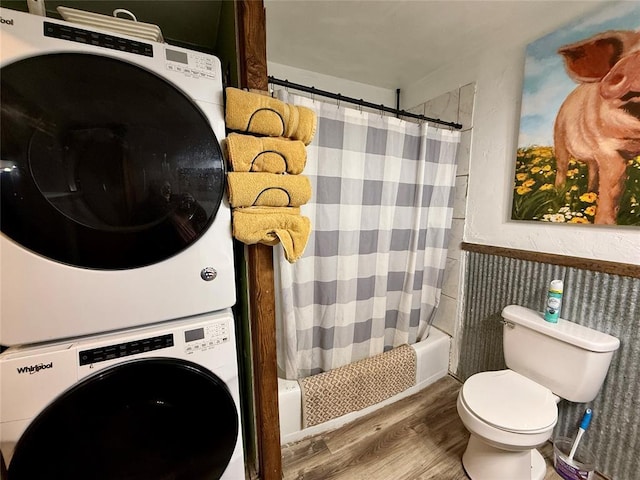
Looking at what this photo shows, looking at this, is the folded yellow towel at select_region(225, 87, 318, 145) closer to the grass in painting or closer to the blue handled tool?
the grass in painting

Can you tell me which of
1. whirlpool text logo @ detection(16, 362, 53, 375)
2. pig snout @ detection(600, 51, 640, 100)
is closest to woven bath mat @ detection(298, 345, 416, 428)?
whirlpool text logo @ detection(16, 362, 53, 375)

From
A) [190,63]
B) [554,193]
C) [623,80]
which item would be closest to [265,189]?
[190,63]

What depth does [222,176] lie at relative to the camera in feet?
2.50

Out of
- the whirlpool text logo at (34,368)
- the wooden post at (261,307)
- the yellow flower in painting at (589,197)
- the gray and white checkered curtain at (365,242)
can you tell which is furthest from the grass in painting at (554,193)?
the whirlpool text logo at (34,368)

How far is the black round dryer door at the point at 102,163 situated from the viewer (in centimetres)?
57

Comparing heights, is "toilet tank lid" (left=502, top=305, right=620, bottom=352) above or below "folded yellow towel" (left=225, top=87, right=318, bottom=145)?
below

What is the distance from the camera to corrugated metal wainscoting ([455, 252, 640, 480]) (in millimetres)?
1047

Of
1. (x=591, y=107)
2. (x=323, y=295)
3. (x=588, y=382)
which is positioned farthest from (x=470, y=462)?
(x=591, y=107)

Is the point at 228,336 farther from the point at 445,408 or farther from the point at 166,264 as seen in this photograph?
the point at 445,408

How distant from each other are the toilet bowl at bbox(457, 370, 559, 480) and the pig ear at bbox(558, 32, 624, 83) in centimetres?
139

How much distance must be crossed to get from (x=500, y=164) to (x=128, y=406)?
77.8 inches

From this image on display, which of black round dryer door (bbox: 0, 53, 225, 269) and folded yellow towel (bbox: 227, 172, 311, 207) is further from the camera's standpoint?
folded yellow towel (bbox: 227, 172, 311, 207)

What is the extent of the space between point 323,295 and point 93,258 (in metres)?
0.99

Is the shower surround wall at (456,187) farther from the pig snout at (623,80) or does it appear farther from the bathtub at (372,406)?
the pig snout at (623,80)
